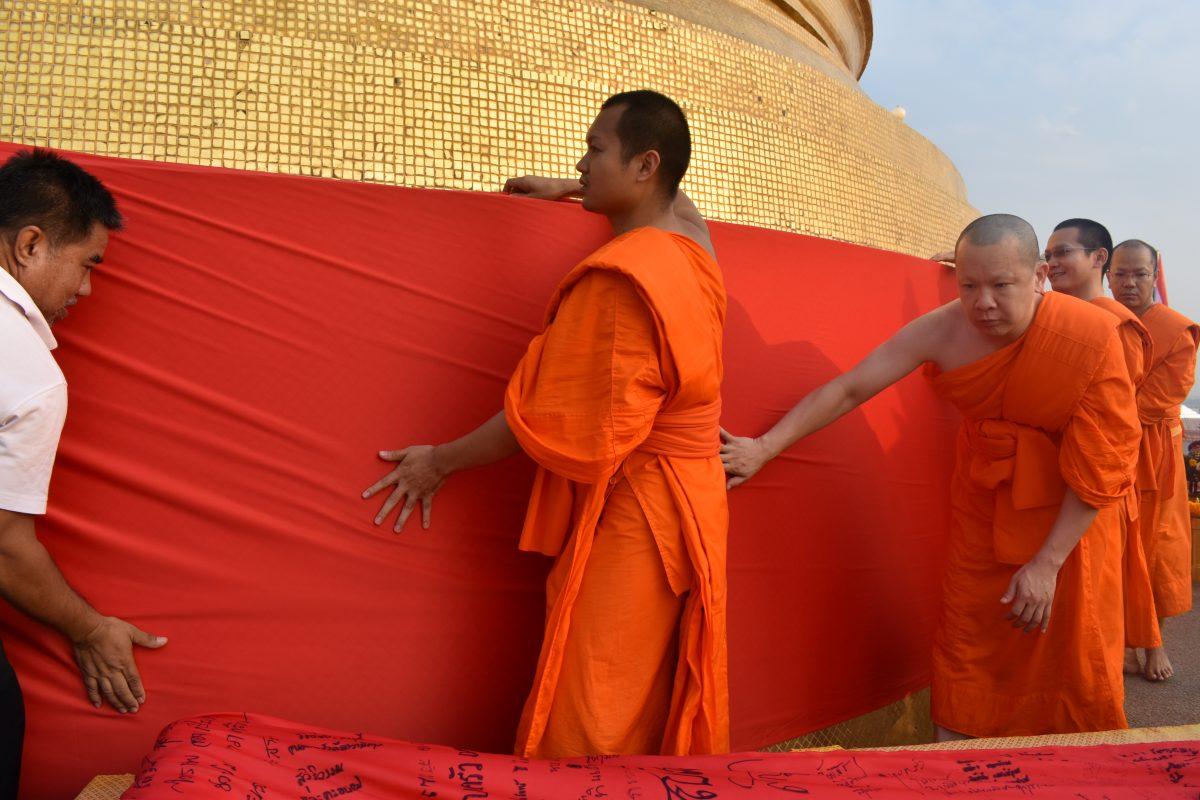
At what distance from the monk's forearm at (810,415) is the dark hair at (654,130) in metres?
0.64

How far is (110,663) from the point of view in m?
1.39

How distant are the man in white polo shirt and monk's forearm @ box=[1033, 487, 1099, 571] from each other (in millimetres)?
1804

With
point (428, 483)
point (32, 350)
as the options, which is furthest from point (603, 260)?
point (32, 350)

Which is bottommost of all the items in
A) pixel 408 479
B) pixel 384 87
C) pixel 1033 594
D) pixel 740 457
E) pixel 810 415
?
pixel 1033 594

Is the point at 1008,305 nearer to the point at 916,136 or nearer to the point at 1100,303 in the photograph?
the point at 1100,303

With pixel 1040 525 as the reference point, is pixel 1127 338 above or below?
above

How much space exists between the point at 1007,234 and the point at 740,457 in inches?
29.9

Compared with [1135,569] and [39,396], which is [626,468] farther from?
[1135,569]

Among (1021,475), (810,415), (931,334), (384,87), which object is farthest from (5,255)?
(1021,475)

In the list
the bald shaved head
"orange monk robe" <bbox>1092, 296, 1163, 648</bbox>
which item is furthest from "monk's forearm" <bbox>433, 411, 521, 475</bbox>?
"orange monk robe" <bbox>1092, 296, 1163, 648</bbox>

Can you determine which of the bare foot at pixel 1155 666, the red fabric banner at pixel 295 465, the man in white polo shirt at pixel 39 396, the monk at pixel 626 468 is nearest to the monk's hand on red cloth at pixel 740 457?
the red fabric banner at pixel 295 465

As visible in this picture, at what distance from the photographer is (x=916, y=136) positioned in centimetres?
340

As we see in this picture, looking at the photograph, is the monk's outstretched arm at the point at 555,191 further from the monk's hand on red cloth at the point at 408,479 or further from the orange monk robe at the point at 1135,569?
the orange monk robe at the point at 1135,569

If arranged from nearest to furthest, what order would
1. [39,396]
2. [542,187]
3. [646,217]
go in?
[39,396]
[646,217]
[542,187]
